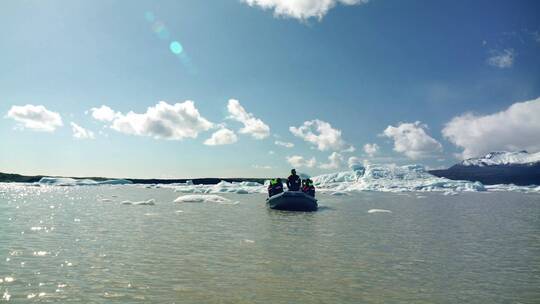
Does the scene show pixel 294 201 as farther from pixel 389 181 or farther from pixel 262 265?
pixel 389 181

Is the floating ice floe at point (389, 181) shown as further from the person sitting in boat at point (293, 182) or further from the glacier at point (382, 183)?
the person sitting in boat at point (293, 182)

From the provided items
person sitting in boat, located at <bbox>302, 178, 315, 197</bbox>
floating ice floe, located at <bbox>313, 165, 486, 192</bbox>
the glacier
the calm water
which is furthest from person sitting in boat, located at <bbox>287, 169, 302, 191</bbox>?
floating ice floe, located at <bbox>313, 165, 486, 192</bbox>

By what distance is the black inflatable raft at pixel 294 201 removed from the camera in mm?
26109

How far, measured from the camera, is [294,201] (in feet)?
86.2

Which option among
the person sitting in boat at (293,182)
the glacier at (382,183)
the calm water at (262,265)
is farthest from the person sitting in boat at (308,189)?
the glacier at (382,183)

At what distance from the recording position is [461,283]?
8.47m

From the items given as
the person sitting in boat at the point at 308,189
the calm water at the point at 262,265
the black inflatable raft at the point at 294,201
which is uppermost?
the person sitting in boat at the point at 308,189

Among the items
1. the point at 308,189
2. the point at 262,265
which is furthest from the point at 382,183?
the point at 262,265

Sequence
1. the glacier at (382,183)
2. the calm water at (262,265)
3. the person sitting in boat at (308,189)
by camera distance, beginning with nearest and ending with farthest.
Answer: the calm water at (262,265), the person sitting in boat at (308,189), the glacier at (382,183)

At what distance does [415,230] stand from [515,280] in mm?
8868

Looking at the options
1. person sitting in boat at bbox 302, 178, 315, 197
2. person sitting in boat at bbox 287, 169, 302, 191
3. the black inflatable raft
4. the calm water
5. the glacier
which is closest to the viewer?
the calm water

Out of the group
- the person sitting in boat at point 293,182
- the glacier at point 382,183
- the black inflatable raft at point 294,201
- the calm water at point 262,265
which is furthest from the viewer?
the glacier at point 382,183

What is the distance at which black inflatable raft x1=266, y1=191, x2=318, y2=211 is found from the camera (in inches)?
1028

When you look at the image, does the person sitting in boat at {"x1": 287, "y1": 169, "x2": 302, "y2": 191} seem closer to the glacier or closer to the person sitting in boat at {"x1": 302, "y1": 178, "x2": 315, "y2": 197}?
the person sitting in boat at {"x1": 302, "y1": 178, "x2": 315, "y2": 197}
